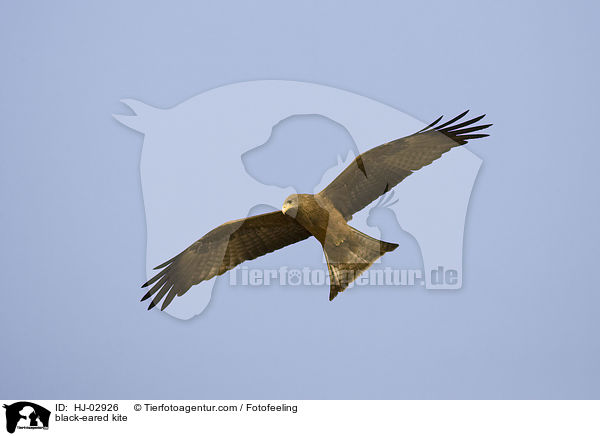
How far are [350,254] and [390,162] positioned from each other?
30.8 inches

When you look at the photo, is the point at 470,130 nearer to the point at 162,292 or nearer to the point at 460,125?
the point at 460,125

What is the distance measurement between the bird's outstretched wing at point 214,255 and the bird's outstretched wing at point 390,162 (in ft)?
1.57

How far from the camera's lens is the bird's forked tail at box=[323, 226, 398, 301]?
6.49 meters

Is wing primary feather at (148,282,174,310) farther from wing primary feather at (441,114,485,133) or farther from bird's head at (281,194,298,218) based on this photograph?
wing primary feather at (441,114,485,133)

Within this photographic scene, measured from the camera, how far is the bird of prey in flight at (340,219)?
6.50 meters

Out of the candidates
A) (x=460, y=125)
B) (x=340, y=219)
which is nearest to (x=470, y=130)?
(x=460, y=125)

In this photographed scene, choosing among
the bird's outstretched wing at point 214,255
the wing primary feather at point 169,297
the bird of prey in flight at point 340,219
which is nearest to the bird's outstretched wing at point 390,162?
the bird of prey in flight at point 340,219

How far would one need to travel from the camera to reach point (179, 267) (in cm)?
697

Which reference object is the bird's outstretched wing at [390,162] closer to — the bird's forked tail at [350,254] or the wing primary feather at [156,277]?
the bird's forked tail at [350,254]

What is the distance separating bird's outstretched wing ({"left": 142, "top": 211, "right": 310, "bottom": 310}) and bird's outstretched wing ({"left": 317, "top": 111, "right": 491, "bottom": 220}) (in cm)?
48

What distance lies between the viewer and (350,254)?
6586 millimetres

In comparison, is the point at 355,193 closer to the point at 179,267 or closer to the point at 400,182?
the point at 400,182
